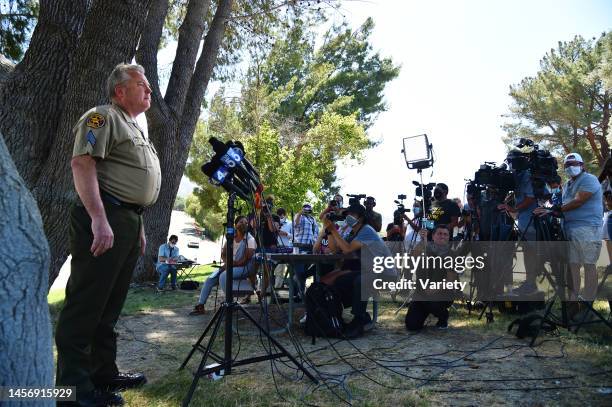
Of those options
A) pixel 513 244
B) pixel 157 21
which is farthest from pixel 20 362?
pixel 157 21

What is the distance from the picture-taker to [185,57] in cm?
884

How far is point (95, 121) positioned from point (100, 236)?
0.64 meters

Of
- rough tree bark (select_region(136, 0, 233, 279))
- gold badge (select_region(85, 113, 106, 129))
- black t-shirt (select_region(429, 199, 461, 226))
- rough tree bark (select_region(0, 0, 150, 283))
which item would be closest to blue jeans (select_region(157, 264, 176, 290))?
rough tree bark (select_region(136, 0, 233, 279))

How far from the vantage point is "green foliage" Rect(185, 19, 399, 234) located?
19688mm

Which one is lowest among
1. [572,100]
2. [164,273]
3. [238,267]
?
[164,273]

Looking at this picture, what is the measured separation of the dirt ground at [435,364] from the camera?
278cm

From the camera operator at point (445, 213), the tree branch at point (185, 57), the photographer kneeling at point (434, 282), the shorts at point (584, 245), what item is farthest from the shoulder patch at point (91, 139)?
the tree branch at point (185, 57)

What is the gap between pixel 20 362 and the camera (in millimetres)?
1402

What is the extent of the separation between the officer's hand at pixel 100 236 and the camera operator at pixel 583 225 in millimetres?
3917

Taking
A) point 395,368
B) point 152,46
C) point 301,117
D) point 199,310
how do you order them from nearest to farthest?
point 395,368 < point 199,310 < point 152,46 < point 301,117

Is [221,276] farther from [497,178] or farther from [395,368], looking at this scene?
[497,178]

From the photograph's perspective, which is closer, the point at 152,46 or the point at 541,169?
the point at 541,169

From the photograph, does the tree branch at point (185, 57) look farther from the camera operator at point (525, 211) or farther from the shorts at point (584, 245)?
the shorts at point (584, 245)

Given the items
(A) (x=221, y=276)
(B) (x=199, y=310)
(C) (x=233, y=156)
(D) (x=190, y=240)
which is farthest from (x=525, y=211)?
(D) (x=190, y=240)
